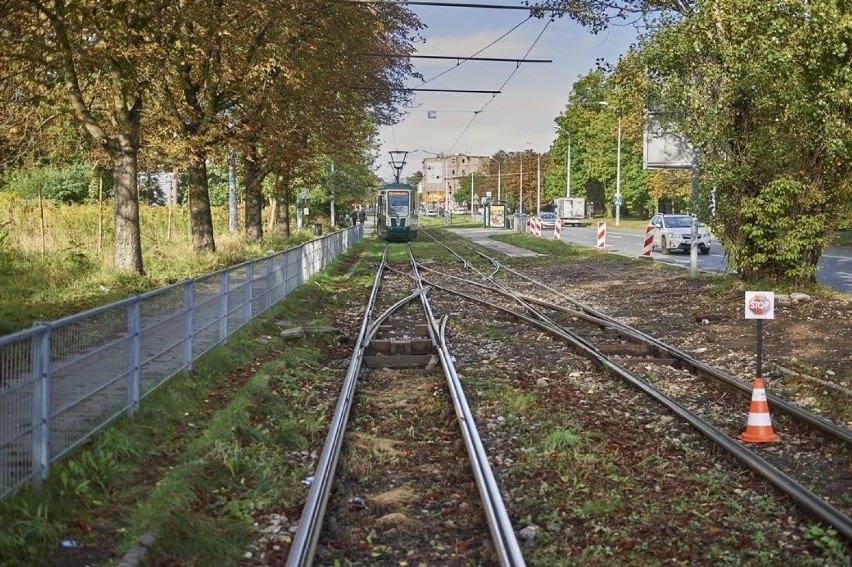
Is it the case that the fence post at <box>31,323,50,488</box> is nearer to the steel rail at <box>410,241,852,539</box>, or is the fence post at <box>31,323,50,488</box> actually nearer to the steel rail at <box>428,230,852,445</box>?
the steel rail at <box>410,241,852,539</box>

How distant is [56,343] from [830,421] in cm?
672

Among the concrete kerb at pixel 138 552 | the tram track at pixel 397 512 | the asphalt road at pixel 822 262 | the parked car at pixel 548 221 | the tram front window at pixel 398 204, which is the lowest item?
the tram track at pixel 397 512

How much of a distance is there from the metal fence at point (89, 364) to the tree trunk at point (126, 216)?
22.4 ft

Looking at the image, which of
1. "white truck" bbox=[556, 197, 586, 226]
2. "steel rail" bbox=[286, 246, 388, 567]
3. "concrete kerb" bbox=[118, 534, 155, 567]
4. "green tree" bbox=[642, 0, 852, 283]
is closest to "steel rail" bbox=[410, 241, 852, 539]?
"steel rail" bbox=[286, 246, 388, 567]

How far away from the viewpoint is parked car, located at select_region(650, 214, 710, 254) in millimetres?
36781

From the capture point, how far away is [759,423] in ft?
26.4

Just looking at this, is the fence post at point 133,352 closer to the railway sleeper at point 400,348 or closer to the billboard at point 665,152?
the railway sleeper at point 400,348

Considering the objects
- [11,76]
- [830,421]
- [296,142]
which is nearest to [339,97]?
[296,142]

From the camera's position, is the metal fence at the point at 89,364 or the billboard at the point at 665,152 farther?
the billboard at the point at 665,152

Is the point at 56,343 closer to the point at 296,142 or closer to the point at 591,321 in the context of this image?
the point at 591,321

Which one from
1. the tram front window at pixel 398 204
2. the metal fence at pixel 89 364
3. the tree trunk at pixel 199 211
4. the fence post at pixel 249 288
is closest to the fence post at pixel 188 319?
the metal fence at pixel 89 364

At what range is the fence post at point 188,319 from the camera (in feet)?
33.5

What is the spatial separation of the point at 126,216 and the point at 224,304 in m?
7.04

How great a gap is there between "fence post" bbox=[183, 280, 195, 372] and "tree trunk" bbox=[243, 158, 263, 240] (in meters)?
22.1
